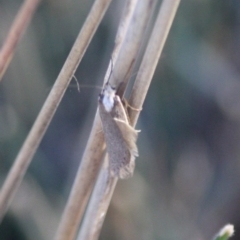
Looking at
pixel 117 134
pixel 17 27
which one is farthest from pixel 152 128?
pixel 17 27

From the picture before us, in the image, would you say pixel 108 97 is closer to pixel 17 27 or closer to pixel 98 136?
pixel 98 136

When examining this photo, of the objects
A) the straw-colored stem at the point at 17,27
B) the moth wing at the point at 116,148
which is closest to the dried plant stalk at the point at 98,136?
the moth wing at the point at 116,148

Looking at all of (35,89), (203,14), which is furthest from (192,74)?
(35,89)

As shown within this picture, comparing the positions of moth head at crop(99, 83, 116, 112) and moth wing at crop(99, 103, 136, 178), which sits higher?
moth head at crop(99, 83, 116, 112)

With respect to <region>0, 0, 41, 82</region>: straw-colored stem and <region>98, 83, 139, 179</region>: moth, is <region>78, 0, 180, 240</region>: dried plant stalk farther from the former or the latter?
<region>0, 0, 41, 82</region>: straw-colored stem

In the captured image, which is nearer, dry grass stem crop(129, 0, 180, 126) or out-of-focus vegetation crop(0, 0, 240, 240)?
dry grass stem crop(129, 0, 180, 126)

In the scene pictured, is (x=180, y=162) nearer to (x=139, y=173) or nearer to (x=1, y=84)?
(x=139, y=173)

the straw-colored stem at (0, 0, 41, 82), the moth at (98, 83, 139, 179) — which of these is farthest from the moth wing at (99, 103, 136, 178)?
the straw-colored stem at (0, 0, 41, 82)
